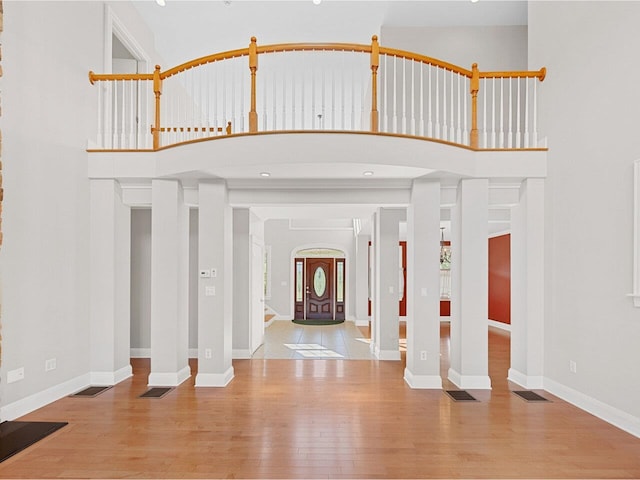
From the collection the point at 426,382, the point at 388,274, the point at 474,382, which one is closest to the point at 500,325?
the point at 388,274

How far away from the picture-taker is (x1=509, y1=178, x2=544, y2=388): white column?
544 centimetres

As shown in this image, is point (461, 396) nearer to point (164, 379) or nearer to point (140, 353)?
point (164, 379)

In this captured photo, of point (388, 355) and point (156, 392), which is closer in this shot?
point (156, 392)

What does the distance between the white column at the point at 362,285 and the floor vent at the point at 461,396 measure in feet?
21.9

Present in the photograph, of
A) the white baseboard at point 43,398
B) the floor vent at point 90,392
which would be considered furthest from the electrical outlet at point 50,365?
the floor vent at point 90,392

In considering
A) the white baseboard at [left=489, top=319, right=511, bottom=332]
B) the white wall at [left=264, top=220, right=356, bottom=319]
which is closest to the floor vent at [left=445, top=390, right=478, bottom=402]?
the white baseboard at [left=489, top=319, right=511, bottom=332]

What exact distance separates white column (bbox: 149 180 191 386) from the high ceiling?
333 centimetres

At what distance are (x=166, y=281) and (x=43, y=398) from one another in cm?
181

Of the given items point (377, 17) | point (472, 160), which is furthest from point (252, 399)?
point (377, 17)

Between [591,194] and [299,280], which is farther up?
[591,194]

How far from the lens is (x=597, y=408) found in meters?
4.40

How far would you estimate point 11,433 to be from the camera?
3.85 meters

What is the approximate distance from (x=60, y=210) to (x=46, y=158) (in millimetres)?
609

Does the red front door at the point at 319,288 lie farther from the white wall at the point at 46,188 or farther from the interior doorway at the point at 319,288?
the white wall at the point at 46,188
